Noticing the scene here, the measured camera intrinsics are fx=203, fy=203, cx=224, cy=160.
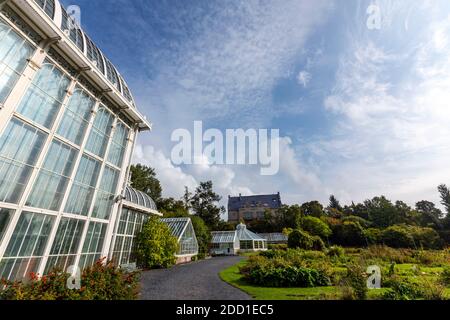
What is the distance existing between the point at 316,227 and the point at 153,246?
1525 inches

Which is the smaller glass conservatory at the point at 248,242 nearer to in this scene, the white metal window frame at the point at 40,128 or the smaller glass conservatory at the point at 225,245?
the smaller glass conservatory at the point at 225,245

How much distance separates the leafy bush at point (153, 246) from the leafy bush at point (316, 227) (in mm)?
36198

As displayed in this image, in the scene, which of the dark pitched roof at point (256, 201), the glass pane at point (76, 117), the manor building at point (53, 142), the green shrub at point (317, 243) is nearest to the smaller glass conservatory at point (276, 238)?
the green shrub at point (317, 243)

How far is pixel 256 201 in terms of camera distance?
79.6m

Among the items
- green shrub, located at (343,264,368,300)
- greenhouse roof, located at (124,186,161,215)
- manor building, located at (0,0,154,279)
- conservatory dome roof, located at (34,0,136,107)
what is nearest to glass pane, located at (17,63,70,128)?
manor building, located at (0,0,154,279)

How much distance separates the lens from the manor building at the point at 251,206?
76494mm

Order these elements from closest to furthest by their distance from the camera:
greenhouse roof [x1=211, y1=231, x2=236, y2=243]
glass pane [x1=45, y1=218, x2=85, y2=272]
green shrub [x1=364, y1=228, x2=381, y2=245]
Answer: glass pane [x1=45, y1=218, x2=85, y2=272] → green shrub [x1=364, y1=228, x2=381, y2=245] → greenhouse roof [x1=211, y1=231, x2=236, y2=243]

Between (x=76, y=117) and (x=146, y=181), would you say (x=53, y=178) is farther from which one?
(x=146, y=181)

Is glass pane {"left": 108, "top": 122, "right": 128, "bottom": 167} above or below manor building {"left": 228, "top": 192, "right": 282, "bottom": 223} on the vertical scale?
below

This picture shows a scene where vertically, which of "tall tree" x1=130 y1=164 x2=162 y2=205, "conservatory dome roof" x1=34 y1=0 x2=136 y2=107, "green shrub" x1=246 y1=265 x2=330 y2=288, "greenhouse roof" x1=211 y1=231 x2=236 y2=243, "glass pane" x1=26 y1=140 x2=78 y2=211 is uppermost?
"tall tree" x1=130 y1=164 x2=162 y2=205

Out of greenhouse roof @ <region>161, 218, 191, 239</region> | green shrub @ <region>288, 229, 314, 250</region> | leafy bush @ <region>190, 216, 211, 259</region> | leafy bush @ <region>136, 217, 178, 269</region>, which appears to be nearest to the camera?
leafy bush @ <region>136, 217, 178, 269</region>

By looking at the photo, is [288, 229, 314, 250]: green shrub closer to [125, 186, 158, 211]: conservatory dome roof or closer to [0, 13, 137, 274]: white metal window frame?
[125, 186, 158, 211]: conservatory dome roof

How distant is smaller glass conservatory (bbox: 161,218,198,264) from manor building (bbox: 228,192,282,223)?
49.1 m

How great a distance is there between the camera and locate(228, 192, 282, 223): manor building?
76494 millimetres
